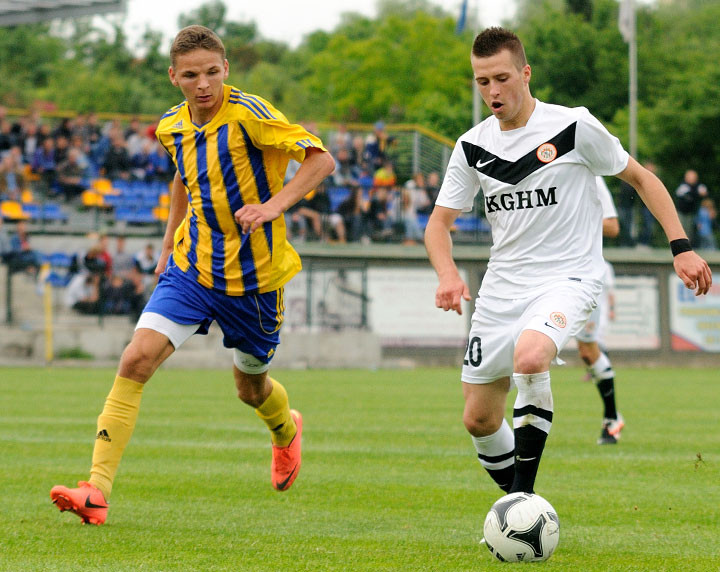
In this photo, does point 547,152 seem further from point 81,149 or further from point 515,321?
point 81,149

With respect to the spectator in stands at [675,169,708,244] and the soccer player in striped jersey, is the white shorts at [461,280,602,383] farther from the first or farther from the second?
the spectator in stands at [675,169,708,244]

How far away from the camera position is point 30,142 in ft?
93.3

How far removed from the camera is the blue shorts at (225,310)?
6.27 m

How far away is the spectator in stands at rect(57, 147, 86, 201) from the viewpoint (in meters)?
28.3

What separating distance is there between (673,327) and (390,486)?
22.5 meters

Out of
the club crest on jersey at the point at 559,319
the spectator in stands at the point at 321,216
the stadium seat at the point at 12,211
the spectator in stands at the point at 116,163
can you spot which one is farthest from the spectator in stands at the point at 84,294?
the club crest on jersey at the point at 559,319

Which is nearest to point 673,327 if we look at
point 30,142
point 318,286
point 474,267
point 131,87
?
point 474,267

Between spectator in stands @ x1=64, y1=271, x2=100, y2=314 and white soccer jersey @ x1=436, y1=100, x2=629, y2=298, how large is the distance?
2100 centimetres

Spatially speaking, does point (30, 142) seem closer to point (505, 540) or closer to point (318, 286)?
point (318, 286)

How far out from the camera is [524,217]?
5.67m

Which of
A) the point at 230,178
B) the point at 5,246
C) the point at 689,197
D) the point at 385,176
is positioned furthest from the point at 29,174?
the point at 230,178

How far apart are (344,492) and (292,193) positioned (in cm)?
201

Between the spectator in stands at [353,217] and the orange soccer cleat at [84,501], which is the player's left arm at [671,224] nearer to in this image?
the orange soccer cleat at [84,501]

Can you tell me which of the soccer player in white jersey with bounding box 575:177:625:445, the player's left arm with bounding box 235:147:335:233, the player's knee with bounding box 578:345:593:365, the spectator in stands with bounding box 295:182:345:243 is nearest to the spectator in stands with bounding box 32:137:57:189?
the spectator in stands with bounding box 295:182:345:243
